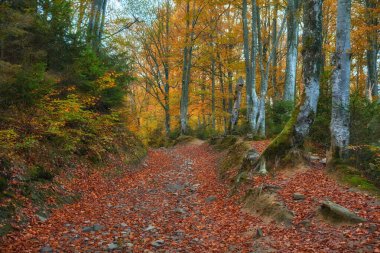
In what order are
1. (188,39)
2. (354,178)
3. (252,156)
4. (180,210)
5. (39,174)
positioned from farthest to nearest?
(188,39) → (252,156) → (180,210) → (39,174) → (354,178)

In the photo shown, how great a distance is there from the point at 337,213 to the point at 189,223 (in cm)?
317

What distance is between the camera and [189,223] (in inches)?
269

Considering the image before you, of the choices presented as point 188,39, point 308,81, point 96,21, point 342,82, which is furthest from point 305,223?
point 188,39

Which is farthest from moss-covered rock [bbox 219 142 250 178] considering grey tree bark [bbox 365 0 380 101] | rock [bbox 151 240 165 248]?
grey tree bark [bbox 365 0 380 101]

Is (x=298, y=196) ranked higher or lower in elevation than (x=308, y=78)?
lower

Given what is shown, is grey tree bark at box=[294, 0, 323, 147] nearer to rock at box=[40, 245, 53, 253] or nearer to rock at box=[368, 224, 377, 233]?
rock at box=[368, 224, 377, 233]

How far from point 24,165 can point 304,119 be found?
7.44 m

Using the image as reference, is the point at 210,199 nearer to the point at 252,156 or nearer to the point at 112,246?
the point at 252,156

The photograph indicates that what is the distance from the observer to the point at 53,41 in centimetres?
1052

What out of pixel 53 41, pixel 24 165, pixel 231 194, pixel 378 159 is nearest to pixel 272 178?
pixel 231 194

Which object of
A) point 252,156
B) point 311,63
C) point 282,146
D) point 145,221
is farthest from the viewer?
point 252,156

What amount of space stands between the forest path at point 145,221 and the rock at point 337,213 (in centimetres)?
149

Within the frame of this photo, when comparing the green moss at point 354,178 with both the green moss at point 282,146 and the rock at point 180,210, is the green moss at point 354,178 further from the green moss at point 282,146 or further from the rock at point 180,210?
the rock at point 180,210

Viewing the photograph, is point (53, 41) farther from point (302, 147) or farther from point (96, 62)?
point (302, 147)
